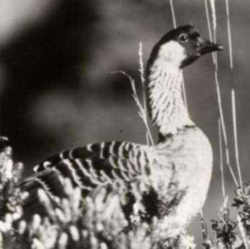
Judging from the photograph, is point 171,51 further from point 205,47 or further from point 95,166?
point 95,166

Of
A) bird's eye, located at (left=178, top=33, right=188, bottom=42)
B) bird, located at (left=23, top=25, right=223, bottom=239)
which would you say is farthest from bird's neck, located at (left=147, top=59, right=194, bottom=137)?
bird's eye, located at (left=178, top=33, right=188, bottom=42)

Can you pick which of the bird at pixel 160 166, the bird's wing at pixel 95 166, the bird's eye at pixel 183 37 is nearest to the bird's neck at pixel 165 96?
the bird at pixel 160 166

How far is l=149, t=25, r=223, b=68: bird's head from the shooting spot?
284 cm

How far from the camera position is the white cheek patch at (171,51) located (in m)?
2.86

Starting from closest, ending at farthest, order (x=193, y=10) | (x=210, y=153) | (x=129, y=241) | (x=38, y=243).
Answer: (x=38, y=243) → (x=129, y=241) → (x=210, y=153) → (x=193, y=10)

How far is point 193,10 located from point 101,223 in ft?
4.18

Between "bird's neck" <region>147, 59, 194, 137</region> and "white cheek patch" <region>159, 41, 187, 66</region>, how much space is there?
0.02 m

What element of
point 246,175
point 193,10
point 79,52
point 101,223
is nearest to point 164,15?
point 193,10

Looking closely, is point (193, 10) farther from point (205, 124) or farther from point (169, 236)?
point (169, 236)

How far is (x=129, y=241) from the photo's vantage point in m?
2.03

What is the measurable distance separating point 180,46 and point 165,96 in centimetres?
19

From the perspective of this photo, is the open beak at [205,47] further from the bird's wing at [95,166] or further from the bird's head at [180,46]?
the bird's wing at [95,166]

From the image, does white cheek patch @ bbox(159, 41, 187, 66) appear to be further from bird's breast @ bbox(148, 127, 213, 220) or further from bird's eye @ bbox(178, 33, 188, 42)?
bird's breast @ bbox(148, 127, 213, 220)

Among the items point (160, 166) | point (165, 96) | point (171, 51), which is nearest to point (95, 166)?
point (160, 166)
